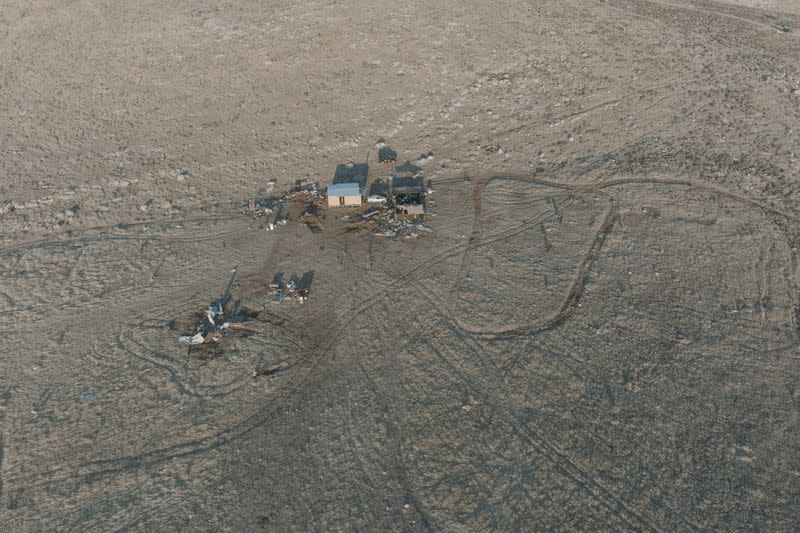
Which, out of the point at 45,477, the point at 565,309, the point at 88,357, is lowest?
the point at 45,477

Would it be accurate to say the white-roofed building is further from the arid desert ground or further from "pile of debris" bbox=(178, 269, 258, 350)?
"pile of debris" bbox=(178, 269, 258, 350)

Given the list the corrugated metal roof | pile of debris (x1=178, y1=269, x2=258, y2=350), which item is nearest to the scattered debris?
the corrugated metal roof

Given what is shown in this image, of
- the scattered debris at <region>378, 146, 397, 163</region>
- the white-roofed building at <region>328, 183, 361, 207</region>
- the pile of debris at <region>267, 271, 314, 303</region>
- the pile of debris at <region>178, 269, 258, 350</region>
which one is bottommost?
the pile of debris at <region>178, 269, 258, 350</region>

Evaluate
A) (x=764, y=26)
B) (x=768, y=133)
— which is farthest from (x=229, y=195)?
(x=764, y=26)

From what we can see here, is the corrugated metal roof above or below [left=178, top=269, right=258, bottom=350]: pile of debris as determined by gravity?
above

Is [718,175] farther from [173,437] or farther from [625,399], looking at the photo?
[173,437]

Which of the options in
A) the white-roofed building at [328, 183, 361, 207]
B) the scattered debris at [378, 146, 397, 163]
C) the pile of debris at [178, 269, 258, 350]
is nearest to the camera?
the pile of debris at [178, 269, 258, 350]

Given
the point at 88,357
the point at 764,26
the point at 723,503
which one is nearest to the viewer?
the point at 723,503
